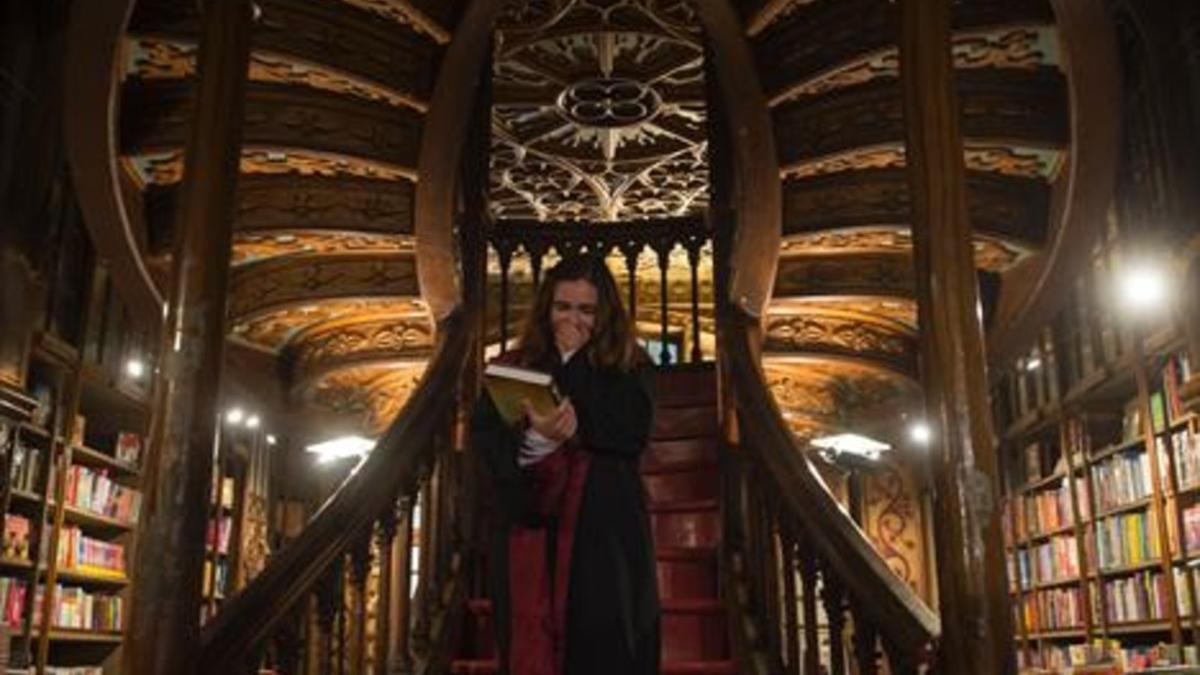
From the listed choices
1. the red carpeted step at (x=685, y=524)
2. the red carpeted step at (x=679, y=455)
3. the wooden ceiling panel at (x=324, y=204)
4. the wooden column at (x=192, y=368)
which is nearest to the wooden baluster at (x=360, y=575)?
the wooden column at (x=192, y=368)

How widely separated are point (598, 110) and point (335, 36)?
1.81 m

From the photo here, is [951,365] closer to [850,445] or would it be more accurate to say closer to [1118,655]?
[850,445]

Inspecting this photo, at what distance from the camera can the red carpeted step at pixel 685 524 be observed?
388 centimetres

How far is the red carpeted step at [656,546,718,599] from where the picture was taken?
136 inches

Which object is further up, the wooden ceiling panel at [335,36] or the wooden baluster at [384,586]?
the wooden ceiling panel at [335,36]

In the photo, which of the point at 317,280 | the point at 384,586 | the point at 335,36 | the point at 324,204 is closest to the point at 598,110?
the point at 324,204

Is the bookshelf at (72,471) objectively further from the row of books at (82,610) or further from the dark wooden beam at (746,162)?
the dark wooden beam at (746,162)

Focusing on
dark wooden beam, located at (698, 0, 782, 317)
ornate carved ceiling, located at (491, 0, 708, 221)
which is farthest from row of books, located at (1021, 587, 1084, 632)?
dark wooden beam, located at (698, 0, 782, 317)

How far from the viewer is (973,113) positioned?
512 centimetres

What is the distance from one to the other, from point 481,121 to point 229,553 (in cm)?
450

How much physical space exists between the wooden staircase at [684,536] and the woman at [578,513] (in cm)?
108

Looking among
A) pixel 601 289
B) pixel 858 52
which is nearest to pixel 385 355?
pixel 858 52

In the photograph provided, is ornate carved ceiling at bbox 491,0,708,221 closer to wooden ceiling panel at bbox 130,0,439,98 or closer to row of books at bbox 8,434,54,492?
wooden ceiling panel at bbox 130,0,439,98

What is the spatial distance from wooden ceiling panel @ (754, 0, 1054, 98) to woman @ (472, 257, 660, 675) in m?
2.82
